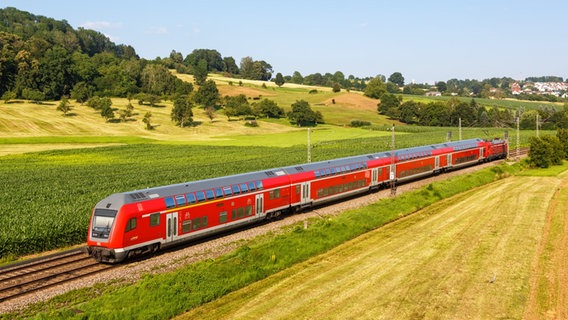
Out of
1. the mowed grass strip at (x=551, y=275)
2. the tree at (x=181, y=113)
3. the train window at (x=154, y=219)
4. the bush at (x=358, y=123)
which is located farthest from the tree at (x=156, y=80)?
the mowed grass strip at (x=551, y=275)

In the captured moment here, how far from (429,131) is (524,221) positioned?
358 feet

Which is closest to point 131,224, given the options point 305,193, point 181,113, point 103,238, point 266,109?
point 103,238

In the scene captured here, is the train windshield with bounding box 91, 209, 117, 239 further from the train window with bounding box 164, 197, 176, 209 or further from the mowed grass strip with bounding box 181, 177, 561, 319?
the mowed grass strip with bounding box 181, 177, 561, 319

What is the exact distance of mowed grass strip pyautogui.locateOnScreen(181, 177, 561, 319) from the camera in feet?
67.8

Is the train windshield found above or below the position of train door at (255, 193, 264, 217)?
above

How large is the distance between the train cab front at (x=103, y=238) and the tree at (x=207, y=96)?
428 ft

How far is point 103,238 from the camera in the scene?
26156 millimetres

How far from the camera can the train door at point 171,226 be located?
1126 inches

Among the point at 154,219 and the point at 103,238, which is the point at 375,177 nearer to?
the point at 154,219

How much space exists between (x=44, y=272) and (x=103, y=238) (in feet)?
11.1

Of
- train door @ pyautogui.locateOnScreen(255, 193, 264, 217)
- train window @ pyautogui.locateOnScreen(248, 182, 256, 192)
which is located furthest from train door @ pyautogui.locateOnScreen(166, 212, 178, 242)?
train door @ pyautogui.locateOnScreen(255, 193, 264, 217)

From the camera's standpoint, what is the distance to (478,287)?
23.4 meters

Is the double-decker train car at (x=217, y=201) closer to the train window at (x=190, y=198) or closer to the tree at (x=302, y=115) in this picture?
the train window at (x=190, y=198)

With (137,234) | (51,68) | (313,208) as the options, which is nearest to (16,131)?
(51,68)
